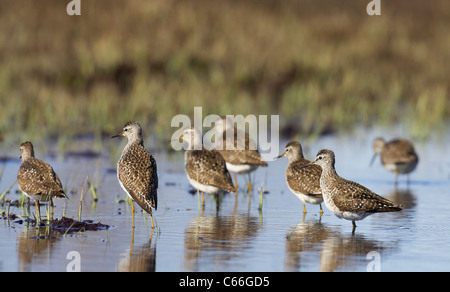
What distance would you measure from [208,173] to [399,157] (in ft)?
15.0

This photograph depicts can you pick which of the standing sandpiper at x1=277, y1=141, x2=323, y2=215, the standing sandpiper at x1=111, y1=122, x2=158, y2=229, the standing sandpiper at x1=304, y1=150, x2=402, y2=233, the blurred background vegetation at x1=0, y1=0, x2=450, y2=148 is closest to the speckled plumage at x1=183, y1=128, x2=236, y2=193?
the standing sandpiper at x1=277, y1=141, x2=323, y2=215

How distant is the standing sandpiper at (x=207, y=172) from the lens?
12.1m

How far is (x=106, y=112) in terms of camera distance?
1997cm

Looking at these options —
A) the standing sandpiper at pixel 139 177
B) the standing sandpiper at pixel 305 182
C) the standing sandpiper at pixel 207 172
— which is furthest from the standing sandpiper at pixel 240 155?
the standing sandpiper at pixel 139 177

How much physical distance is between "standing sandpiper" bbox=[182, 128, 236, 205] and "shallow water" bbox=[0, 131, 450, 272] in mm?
306

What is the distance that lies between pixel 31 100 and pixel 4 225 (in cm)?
1103

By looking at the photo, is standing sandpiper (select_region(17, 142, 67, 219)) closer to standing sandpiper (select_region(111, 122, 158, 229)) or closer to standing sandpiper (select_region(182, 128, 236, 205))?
standing sandpiper (select_region(111, 122, 158, 229))

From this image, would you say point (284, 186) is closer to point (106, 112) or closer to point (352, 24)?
point (106, 112)

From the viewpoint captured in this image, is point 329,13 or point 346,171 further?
point 329,13

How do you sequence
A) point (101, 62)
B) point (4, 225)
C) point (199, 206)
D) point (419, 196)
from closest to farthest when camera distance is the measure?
point (4, 225)
point (199, 206)
point (419, 196)
point (101, 62)
